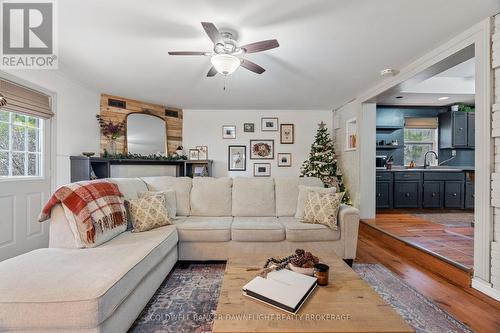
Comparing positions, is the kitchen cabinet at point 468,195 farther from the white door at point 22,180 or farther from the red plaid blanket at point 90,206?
the white door at point 22,180

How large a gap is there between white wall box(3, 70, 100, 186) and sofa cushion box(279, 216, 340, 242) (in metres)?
3.24

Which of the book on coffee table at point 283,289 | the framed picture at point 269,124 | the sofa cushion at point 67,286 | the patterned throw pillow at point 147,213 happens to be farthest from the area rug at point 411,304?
the framed picture at point 269,124

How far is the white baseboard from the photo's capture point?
1891 millimetres

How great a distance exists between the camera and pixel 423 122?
5395 mm

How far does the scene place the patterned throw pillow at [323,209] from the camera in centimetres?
252

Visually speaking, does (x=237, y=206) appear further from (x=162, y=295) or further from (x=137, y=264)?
(x=137, y=264)

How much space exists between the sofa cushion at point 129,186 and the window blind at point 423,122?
582cm

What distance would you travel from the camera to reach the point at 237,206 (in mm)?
3045

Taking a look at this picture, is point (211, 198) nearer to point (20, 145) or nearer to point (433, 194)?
point (20, 145)

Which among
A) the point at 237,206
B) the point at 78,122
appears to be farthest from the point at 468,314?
the point at 78,122

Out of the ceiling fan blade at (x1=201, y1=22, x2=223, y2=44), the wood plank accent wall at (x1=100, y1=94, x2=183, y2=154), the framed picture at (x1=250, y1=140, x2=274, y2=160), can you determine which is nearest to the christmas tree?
the framed picture at (x1=250, y1=140, x2=274, y2=160)

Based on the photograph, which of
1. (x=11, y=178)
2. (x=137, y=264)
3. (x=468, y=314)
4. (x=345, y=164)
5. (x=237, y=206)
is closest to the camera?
(x=137, y=264)

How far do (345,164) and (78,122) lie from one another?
4860 mm

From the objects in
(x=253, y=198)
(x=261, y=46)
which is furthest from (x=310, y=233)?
(x=261, y=46)
